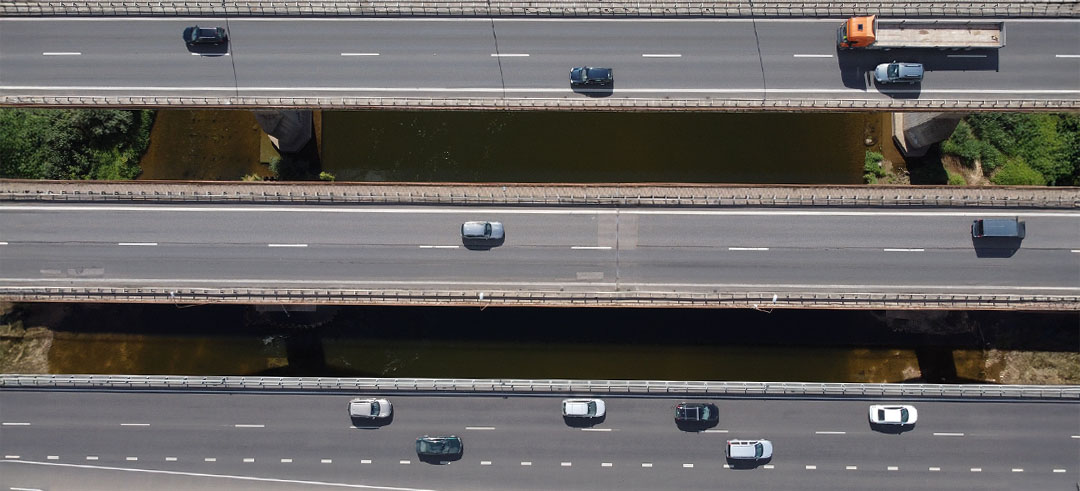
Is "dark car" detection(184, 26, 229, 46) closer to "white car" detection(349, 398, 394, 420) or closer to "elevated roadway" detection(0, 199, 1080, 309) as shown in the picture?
"elevated roadway" detection(0, 199, 1080, 309)

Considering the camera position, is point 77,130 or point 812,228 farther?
point 77,130

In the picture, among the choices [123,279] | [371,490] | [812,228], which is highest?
[812,228]

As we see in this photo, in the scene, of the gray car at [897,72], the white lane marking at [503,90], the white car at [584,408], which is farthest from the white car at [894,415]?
the gray car at [897,72]

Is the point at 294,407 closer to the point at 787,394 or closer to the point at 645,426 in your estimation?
the point at 645,426

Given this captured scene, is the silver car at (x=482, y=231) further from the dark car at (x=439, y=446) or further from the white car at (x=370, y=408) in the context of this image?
the dark car at (x=439, y=446)

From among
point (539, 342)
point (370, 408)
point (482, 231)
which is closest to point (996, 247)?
point (539, 342)

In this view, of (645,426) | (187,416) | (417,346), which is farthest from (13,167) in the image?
(645,426)

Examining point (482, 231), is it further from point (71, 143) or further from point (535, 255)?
point (71, 143)
